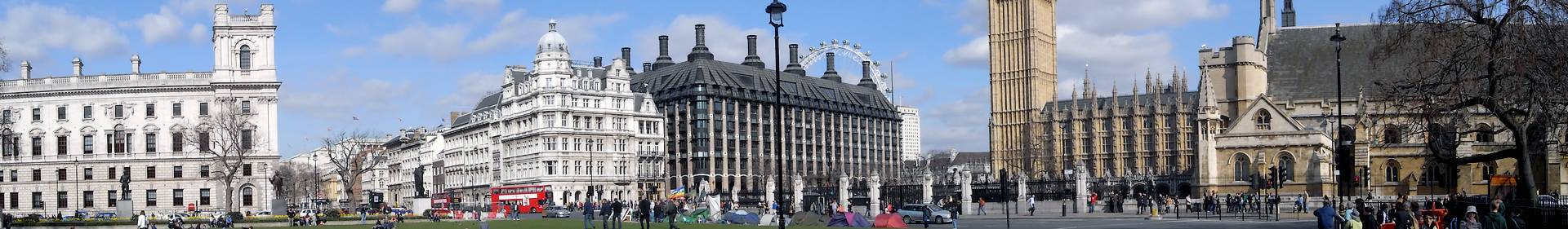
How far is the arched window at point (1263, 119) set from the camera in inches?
3465

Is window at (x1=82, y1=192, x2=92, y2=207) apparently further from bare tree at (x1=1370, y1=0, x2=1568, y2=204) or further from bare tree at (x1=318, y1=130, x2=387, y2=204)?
bare tree at (x1=1370, y1=0, x2=1568, y2=204)

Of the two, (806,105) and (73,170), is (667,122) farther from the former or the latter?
(73,170)

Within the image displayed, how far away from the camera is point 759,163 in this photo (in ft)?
478

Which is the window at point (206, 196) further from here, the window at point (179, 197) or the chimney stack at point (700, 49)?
the chimney stack at point (700, 49)

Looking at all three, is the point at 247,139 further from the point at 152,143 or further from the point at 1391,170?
the point at 1391,170

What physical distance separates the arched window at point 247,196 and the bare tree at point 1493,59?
7441cm

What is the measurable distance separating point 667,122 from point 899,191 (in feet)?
211

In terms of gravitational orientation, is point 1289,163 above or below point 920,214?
above

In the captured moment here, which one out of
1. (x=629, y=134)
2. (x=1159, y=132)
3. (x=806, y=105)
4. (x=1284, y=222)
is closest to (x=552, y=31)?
(x=629, y=134)

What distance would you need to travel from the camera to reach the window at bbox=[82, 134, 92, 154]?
9988cm

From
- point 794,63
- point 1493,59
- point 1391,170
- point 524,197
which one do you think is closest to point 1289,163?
point 1391,170

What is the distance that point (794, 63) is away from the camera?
178 metres

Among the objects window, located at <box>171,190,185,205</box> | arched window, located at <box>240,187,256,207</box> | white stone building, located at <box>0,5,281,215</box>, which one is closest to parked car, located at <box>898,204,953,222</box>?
white stone building, located at <box>0,5,281,215</box>

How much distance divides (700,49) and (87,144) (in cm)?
6393
